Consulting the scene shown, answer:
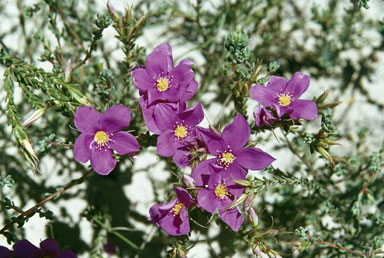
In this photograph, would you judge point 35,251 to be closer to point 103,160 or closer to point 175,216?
point 103,160

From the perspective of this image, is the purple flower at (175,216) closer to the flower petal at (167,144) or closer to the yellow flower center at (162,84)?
the flower petal at (167,144)

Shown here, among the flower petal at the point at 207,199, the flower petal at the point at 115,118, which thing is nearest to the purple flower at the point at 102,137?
the flower petal at the point at 115,118

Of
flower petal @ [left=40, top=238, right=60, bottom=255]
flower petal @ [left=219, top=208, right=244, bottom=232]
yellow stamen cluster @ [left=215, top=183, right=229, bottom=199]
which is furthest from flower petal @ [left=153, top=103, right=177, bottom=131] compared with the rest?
flower petal @ [left=40, top=238, right=60, bottom=255]

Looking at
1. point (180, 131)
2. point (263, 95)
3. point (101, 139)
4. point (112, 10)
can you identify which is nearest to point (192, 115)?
point (180, 131)

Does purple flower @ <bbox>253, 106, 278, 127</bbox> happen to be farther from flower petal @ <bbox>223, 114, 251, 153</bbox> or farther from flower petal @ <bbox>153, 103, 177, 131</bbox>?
flower petal @ <bbox>153, 103, 177, 131</bbox>

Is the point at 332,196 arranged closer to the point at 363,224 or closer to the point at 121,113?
the point at 363,224

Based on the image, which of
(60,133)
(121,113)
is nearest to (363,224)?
(121,113)
